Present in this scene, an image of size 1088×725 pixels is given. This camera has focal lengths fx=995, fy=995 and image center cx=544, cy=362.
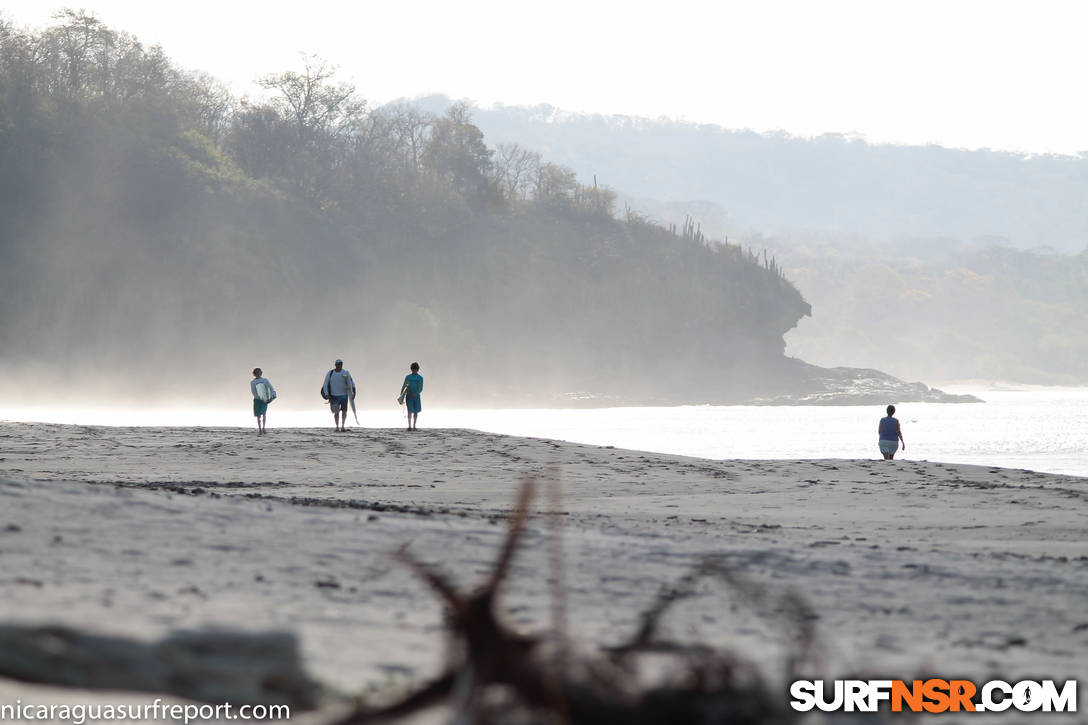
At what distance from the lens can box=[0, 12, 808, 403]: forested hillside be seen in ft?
224

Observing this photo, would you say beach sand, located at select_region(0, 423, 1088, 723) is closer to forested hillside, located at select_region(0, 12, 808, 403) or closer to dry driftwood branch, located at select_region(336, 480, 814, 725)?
Result: dry driftwood branch, located at select_region(336, 480, 814, 725)

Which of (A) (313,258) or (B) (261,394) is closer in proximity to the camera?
(B) (261,394)

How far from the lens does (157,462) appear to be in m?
15.9

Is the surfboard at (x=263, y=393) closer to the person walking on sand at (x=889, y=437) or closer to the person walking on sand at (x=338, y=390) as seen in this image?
the person walking on sand at (x=338, y=390)

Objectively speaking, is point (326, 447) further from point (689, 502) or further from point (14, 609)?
point (14, 609)

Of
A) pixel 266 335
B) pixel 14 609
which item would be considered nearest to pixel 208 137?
pixel 266 335

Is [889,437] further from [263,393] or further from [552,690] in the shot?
A: [552,690]

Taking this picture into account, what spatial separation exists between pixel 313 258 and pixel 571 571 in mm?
79350

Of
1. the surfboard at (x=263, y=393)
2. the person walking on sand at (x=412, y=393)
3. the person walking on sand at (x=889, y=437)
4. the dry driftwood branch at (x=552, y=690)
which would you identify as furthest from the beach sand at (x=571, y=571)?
the person walking on sand at (x=412, y=393)

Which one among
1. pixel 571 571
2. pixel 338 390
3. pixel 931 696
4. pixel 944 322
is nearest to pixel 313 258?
pixel 338 390

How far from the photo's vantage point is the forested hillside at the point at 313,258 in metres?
68.4

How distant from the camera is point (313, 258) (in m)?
82.0

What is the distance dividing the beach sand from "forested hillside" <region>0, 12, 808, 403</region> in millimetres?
63181

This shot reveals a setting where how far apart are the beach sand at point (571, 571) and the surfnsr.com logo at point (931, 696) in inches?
4.8
